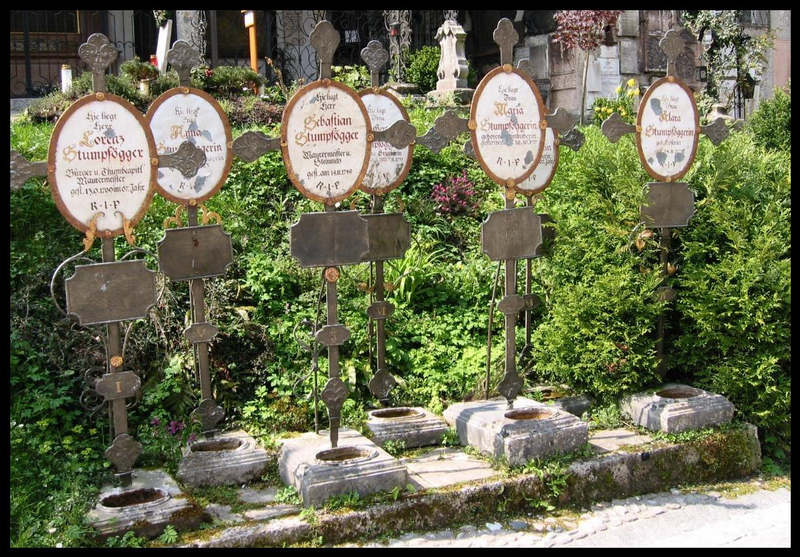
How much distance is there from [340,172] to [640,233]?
2165mm

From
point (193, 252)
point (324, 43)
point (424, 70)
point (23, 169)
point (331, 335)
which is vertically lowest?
point (331, 335)

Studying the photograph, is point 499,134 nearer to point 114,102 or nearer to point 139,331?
point 114,102

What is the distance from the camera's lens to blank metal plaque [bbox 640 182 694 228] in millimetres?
5371

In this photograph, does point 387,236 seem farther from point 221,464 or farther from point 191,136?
point 221,464

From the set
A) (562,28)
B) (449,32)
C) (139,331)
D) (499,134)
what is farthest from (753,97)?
(139,331)

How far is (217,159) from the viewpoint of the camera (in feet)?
14.5

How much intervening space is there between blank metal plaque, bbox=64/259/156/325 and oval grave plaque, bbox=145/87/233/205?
1.72 feet

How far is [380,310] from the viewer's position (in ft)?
17.1

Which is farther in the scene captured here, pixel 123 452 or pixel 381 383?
pixel 381 383

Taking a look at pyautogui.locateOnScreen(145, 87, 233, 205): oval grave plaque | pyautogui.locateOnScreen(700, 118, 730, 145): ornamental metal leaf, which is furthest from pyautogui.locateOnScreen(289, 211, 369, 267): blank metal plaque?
pyautogui.locateOnScreen(700, 118, 730, 145): ornamental metal leaf

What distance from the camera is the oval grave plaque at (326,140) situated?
14.0 ft

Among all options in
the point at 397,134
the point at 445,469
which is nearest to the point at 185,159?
the point at 397,134

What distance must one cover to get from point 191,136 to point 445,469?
7.40ft

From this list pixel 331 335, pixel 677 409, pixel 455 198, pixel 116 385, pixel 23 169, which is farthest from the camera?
pixel 455 198
